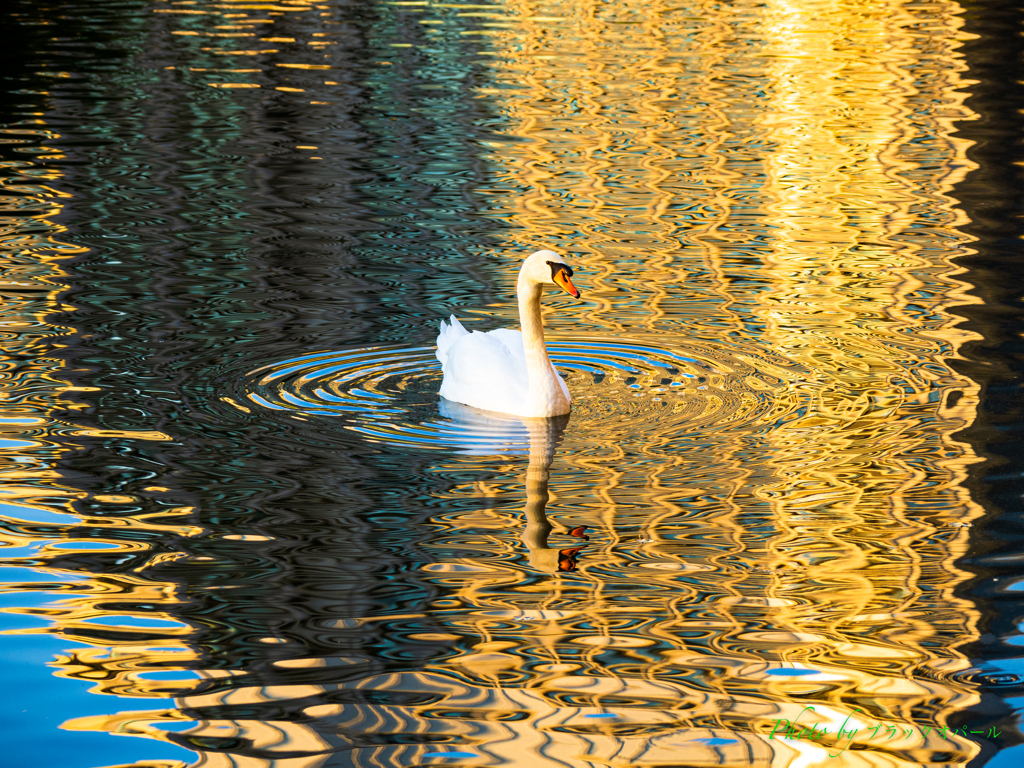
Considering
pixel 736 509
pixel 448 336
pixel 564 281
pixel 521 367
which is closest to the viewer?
pixel 736 509

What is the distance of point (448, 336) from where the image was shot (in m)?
10.2

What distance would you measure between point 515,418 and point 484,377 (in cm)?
36

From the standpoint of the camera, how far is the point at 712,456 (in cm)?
855

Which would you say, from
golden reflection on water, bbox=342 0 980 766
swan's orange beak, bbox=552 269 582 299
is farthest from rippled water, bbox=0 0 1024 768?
swan's orange beak, bbox=552 269 582 299

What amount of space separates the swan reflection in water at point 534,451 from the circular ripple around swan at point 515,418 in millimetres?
17

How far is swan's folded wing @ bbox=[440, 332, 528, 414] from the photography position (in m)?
9.50

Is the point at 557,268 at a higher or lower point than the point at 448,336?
higher

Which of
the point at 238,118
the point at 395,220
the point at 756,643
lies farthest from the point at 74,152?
the point at 756,643

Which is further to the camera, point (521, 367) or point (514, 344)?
point (514, 344)
